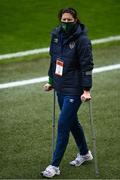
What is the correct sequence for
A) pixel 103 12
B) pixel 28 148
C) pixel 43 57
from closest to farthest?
pixel 28 148 → pixel 43 57 → pixel 103 12

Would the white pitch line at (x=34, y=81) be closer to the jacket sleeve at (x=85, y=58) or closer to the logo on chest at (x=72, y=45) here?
→ the logo on chest at (x=72, y=45)

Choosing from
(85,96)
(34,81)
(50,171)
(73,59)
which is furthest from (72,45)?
(34,81)

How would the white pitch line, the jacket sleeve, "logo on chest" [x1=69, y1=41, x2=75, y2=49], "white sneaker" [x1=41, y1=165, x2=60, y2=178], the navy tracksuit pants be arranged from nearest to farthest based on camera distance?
1. the jacket sleeve
2. "logo on chest" [x1=69, y1=41, x2=75, y2=49]
3. the navy tracksuit pants
4. "white sneaker" [x1=41, y1=165, x2=60, y2=178]
5. the white pitch line

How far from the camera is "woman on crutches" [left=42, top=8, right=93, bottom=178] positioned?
7891 mm

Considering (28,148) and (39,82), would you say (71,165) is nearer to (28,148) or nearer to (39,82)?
(28,148)

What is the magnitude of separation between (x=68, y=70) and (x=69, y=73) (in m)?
0.05

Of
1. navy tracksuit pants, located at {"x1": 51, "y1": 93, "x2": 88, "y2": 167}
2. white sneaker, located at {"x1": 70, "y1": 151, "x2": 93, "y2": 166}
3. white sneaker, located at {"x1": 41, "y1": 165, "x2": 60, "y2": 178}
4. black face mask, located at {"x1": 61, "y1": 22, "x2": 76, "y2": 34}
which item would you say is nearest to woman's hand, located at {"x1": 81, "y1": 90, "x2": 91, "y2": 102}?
navy tracksuit pants, located at {"x1": 51, "y1": 93, "x2": 88, "y2": 167}

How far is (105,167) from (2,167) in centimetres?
158

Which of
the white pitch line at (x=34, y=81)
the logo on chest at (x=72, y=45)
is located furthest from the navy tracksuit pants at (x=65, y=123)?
the white pitch line at (x=34, y=81)

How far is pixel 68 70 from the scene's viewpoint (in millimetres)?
8055

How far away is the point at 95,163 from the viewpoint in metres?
8.54

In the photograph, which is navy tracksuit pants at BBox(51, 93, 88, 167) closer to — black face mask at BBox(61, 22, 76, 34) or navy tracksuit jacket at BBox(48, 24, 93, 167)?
navy tracksuit jacket at BBox(48, 24, 93, 167)

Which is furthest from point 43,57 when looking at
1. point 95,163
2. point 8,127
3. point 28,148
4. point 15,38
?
point 95,163

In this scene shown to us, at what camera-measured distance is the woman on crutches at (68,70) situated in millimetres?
7891
